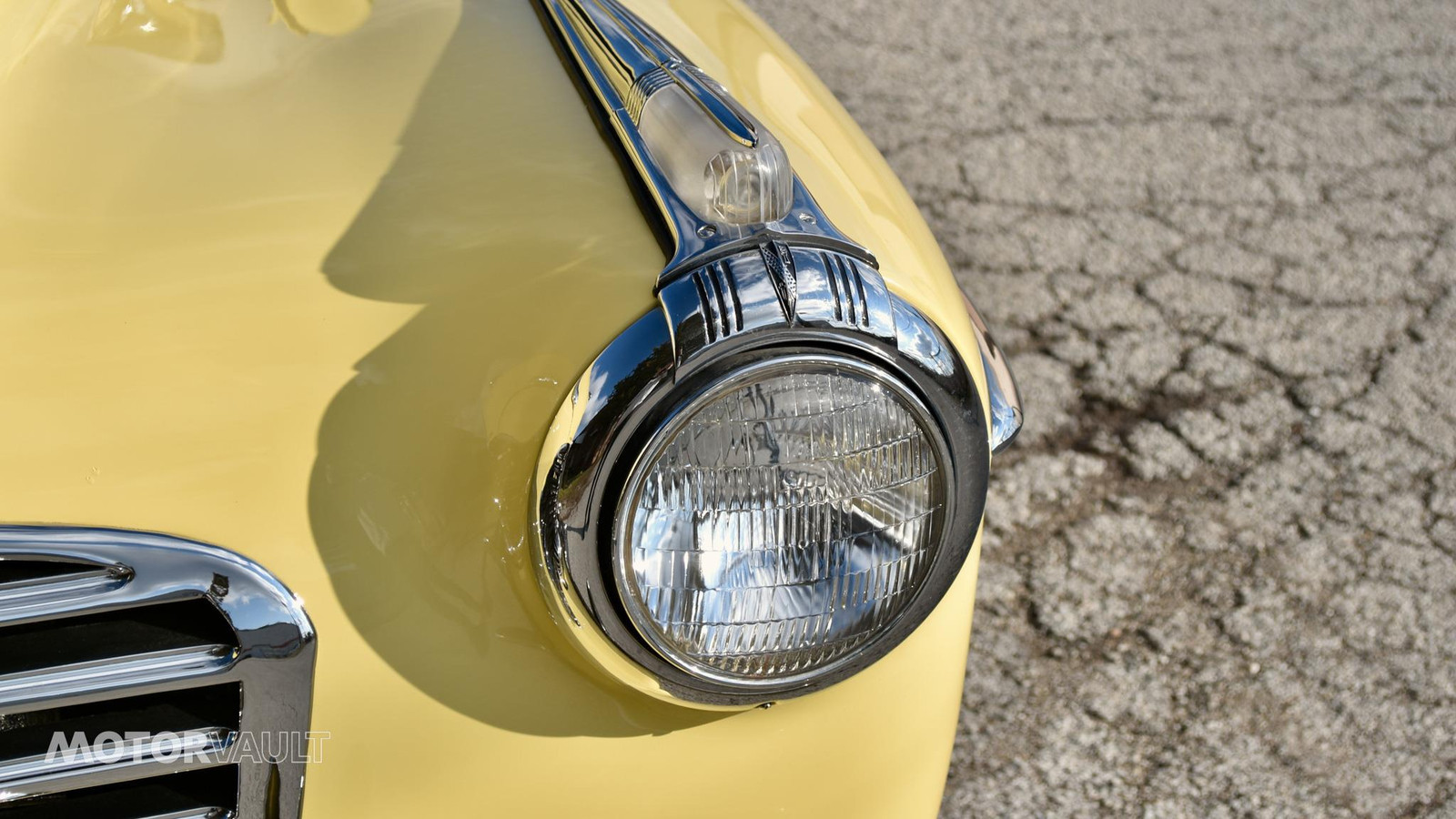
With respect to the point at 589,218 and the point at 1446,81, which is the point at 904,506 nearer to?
the point at 589,218

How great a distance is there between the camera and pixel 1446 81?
11.7 feet

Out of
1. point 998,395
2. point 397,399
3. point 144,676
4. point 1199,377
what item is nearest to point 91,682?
point 144,676

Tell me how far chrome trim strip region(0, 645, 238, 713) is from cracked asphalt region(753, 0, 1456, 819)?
1.21 meters

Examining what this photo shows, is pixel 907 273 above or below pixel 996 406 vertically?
above

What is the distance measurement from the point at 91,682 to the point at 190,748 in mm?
96

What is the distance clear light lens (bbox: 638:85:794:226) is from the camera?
908 millimetres

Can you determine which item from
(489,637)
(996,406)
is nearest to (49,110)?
(489,637)

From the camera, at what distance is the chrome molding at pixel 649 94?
908 millimetres

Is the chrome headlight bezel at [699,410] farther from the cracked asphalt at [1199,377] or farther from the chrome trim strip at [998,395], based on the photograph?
the cracked asphalt at [1199,377]

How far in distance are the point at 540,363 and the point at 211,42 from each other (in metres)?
0.65

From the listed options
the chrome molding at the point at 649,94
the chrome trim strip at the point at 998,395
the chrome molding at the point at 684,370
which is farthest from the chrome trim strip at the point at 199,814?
the chrome trim strip at the point at 998,395

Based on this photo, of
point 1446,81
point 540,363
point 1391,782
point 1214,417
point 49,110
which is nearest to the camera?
point 540,363

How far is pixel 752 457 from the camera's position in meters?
0.90

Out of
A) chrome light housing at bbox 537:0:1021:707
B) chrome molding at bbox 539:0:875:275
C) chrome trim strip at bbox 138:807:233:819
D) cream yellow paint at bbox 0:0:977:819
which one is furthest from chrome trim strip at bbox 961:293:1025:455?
chrome trim strip at bbox 138:807:233:819
